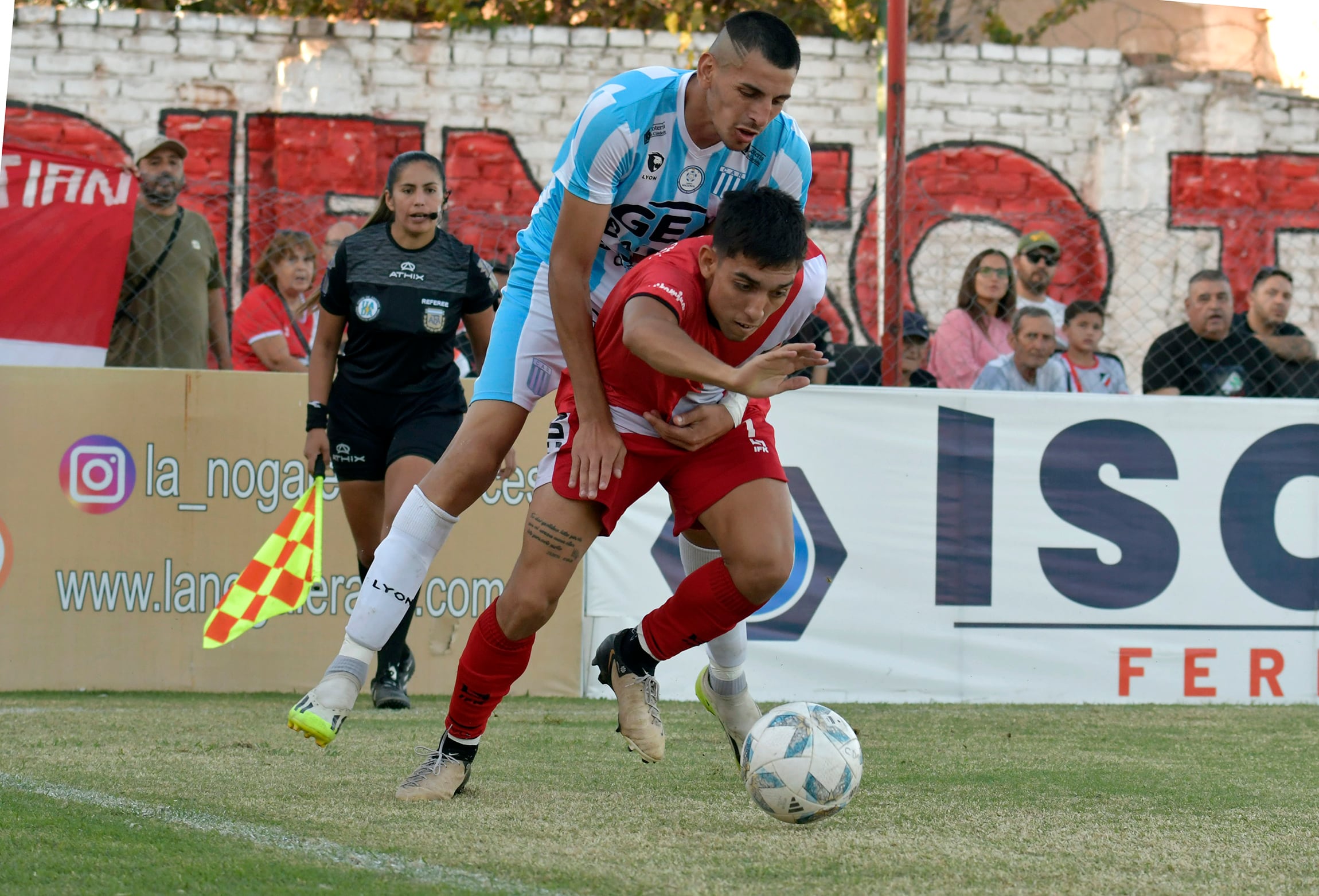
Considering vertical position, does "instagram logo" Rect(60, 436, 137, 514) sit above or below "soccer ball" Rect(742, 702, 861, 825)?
above

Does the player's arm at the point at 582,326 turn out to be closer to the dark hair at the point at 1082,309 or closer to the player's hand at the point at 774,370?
the player's hand at the point at 774,370

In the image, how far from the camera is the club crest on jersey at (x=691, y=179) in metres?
4.30

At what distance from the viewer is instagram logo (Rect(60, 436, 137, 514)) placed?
7.24m

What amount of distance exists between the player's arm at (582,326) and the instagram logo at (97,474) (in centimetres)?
394

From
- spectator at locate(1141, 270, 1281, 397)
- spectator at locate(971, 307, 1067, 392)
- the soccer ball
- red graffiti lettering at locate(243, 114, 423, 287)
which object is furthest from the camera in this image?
red graffiti lettering at locate(243, 114, 423, 287)

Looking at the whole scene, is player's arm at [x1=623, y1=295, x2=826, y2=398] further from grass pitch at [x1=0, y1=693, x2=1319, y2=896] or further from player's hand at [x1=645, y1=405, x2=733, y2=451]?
grass pitch at [x1=0, y1=693, x2=1319, y2=896]

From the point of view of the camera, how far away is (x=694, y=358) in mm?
3740

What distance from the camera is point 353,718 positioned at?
19.4ft

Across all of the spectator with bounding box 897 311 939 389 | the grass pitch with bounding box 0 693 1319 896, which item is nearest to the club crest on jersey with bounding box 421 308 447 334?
the grass pitch with bounding box 0 693 1319 896

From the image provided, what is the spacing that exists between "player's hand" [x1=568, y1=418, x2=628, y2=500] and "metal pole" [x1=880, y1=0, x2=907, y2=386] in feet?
13.1

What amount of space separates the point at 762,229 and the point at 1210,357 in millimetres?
5470

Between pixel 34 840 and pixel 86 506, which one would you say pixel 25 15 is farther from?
pixel 34 840

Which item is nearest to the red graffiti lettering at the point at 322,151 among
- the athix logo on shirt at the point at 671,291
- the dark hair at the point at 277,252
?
the dark hair at the point at 277,252

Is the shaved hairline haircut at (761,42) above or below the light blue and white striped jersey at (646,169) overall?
above
